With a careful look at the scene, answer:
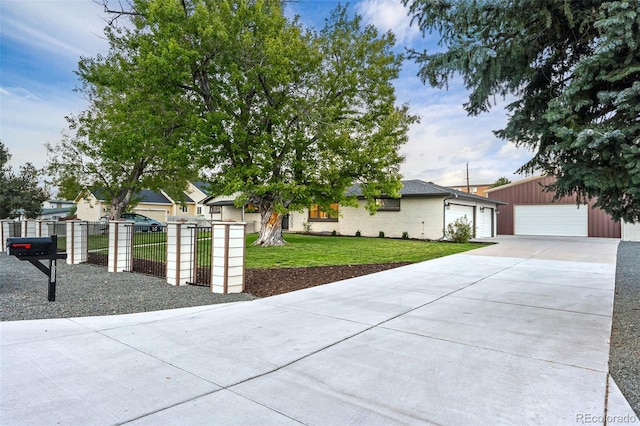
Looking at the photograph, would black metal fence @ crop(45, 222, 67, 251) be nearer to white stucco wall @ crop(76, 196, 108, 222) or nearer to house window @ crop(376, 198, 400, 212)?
house window @ crop(376, 198, 400, 212)

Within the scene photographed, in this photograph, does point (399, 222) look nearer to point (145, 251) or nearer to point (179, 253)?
point (145, 251)

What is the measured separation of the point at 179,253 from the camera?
6.87m

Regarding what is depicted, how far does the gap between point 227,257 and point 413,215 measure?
15.6 m

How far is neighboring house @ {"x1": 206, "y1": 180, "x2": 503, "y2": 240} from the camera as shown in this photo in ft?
63.4

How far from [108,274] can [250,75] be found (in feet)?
28.0

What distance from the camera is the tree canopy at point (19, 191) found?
19.7 metres

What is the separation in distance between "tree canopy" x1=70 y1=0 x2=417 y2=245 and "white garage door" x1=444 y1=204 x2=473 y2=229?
208 inches

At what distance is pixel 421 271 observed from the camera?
8.54m

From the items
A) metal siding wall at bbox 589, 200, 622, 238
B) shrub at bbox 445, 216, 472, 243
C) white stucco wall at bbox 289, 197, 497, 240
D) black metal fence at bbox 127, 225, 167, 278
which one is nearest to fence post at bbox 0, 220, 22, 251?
black metal fence at bbox 127, 225, 167, 278

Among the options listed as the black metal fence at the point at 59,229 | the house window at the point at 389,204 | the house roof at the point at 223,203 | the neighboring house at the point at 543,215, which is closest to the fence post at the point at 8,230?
the black metal fence at the point at 59,229

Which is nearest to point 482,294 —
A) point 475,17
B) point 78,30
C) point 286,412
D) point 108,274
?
point 475,17

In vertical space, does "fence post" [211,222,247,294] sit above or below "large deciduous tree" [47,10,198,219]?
below

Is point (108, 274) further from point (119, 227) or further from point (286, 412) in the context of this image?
point (286, 412)
